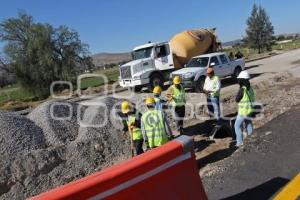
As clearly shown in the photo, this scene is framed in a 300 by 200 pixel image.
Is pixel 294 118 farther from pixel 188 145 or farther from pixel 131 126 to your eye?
pixel 188 145

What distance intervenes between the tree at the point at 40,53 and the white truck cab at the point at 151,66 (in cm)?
1852

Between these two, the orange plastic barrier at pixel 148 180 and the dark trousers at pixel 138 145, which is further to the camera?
the dark trousers at pixel 138 145

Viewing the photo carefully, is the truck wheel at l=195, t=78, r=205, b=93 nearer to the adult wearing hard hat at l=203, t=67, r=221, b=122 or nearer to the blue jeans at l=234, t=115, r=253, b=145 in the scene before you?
the adult wearing hard hat at l=203, t=67, r=221, b=122

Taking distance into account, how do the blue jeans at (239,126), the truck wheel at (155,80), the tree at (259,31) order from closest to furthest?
the blue jeans at (239,126) → the truck wheel at (155,80) → the tree at (259,31)

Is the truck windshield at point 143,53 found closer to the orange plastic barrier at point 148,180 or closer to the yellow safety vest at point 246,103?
the yellow safety vest at point 246,103

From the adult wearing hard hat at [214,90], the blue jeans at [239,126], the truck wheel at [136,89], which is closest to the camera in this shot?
the blue jeans at [239,126]

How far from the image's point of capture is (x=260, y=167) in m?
6.91

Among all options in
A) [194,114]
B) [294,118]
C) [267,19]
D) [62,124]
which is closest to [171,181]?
[294,118]

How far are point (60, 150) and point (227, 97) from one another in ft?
30.5

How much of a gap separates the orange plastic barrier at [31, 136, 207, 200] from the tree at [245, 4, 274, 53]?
6544 cm

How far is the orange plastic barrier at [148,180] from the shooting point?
3.97 m

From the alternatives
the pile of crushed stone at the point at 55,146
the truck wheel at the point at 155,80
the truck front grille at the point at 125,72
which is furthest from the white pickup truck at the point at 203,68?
the pile of crushed stone at the point at 55,146

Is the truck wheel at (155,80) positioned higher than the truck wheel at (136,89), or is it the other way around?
the truck wheel at (155,80)

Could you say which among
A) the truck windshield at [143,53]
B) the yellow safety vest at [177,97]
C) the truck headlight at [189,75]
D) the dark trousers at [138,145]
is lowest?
the dark trousers at [138,145]
